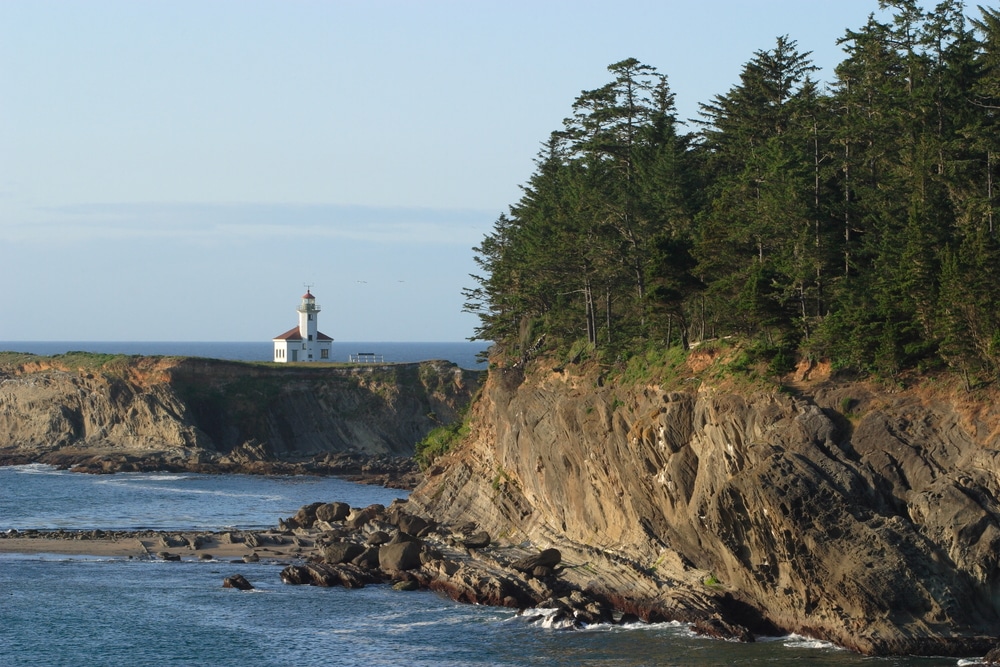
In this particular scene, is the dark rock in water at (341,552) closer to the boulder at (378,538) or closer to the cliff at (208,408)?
the boulder at (378,538)

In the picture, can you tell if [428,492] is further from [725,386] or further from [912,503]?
[912,503]

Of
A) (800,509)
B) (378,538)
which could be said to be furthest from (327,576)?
(800,509)

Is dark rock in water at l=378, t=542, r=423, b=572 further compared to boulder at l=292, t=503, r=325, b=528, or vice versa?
boulder at l=292, t=503, r=325, b=528

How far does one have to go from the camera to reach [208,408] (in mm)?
116125

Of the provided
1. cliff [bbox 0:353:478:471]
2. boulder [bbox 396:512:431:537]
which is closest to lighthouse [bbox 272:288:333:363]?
cliff [bbox 0:353:478:471]

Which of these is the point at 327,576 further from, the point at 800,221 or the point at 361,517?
the point at 800,221

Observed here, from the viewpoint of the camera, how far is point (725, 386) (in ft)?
154

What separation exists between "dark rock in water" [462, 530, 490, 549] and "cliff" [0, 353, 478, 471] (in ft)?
173

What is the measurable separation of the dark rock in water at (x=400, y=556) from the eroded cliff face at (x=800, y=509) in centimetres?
602

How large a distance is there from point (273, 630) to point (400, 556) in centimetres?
1031

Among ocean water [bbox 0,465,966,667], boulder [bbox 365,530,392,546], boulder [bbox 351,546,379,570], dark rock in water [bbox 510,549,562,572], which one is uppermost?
dark rock in water [bbox 510,549,562,572]

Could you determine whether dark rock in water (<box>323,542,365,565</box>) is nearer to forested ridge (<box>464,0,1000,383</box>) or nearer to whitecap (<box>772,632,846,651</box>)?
forested ridge (<box>464,0,1000,383</box>)

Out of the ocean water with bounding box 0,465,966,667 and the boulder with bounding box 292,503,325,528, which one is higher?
the boulder with bounding box 292,503,325,528

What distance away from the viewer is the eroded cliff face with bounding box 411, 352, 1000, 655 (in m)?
37.9
